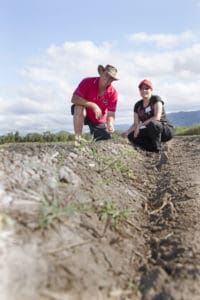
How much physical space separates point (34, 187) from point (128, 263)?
2.16 ft

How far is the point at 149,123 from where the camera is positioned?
536 centimetres

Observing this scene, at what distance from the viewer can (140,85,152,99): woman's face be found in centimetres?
536

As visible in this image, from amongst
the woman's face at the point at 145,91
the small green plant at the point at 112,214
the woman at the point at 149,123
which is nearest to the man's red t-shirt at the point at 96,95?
the woman at the point at 149,123

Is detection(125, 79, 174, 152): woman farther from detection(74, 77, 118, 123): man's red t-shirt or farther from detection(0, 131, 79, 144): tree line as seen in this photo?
detection(0, 131, 79, 144): tree line

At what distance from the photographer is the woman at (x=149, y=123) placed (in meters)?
5.35

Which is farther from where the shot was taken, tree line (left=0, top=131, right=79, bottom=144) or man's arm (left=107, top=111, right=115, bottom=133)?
tree line (left=0, top=131, right=79, bottom=144)

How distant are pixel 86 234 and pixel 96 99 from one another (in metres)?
3.57

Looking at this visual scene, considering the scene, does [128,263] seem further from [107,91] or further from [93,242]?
[107,91]

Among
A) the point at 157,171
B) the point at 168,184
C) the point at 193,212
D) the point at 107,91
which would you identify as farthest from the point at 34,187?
the point at 107,91

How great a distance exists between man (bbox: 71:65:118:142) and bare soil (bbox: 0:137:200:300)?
2141mm

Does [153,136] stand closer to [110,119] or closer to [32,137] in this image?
[110,119]

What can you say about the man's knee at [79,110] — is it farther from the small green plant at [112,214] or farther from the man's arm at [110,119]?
the small green plant at [112,214]

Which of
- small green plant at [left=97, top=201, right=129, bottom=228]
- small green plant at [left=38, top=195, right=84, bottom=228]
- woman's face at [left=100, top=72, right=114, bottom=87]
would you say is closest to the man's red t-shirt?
woman's face at [left=100, top=72, right=114, bottom=87]

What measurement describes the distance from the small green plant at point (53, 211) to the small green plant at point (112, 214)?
18 centimetres
